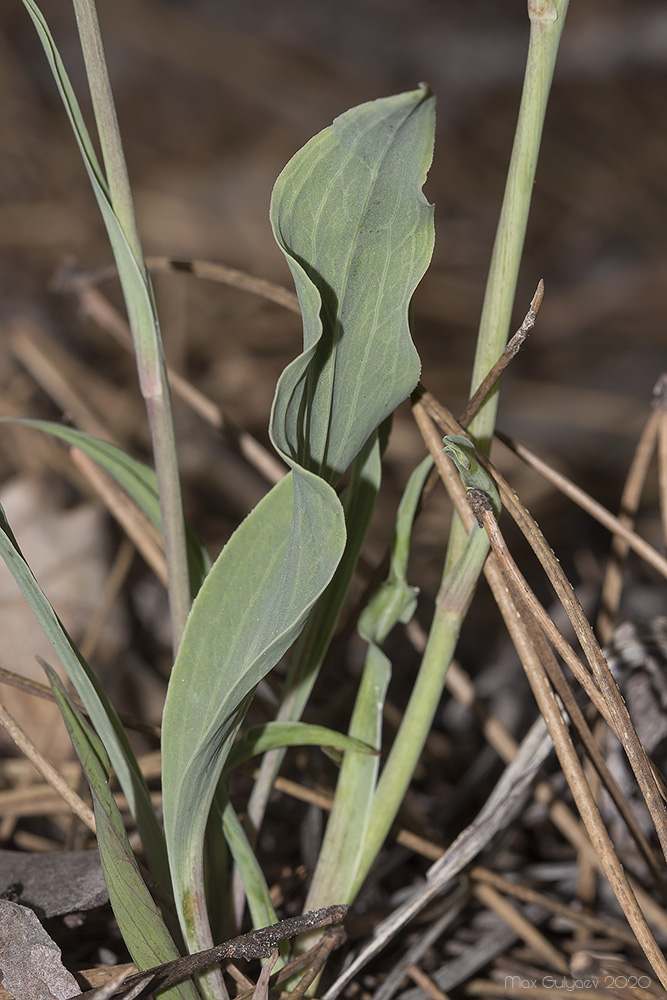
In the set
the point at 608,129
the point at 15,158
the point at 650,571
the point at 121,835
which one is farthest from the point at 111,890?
the point at 608,129

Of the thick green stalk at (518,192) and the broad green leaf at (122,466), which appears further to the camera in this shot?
the broad green leaf at (122,466)

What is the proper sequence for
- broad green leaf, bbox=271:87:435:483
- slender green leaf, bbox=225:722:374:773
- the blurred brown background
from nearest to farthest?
broad green leaf, bbox=271:87:435:483 → slender green leaf, bbox=225:722:374:773 → the blurred brown background

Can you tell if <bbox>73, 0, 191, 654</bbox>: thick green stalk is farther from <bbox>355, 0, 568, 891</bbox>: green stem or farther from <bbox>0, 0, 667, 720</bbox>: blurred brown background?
<bbox>0, 0, 667, 720</bbox>: blurred brown background

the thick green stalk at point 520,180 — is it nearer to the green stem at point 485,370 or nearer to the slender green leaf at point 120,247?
the green stem at point 485,370

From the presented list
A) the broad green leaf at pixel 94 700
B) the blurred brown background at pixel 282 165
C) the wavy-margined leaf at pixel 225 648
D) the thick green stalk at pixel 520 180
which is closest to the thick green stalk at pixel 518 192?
the thick green stalk at pixel 520 180

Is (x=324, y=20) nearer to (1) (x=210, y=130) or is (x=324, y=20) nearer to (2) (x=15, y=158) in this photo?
(1) (x=210, y=130)

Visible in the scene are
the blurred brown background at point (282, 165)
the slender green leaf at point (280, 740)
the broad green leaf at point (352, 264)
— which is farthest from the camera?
the blurred brown background at point (282, 165)

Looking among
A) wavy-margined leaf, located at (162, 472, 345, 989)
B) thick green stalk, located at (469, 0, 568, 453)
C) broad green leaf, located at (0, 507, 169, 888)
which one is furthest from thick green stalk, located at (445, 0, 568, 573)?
broad green leaf, located at (0, 507, 169, 888)
